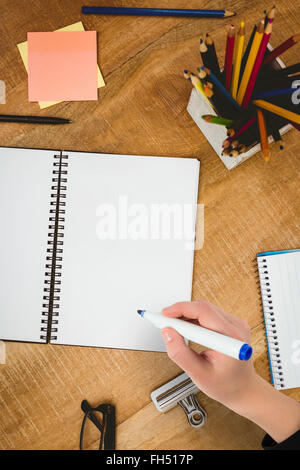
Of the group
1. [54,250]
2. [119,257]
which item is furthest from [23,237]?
[119,257]

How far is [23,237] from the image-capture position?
31.1 inches

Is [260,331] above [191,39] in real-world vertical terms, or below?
below

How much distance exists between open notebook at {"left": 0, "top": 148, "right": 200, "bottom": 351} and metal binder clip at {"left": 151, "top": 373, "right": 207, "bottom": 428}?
0.25ft

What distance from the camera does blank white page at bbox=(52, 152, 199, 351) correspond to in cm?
78

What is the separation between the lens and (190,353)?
608 millimetres

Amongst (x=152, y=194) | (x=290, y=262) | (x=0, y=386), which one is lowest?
(x=0, y=386)

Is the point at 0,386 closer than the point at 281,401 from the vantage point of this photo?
No

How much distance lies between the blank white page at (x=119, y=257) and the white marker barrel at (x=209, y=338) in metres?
0.16

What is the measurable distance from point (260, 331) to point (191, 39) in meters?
0.60

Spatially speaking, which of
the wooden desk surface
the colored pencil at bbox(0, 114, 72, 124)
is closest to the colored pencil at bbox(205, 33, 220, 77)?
the wooden desk surface

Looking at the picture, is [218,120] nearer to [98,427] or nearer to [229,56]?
[229,56]

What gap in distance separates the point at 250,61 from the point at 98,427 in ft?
2.32
